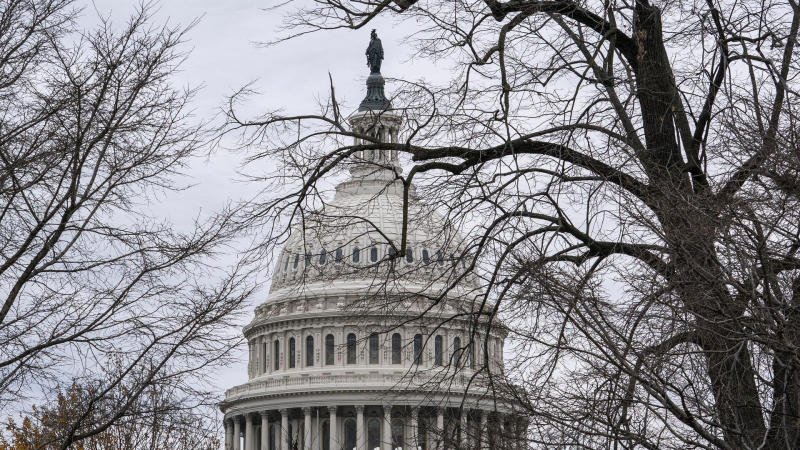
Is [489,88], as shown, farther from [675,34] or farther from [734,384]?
[734,384]

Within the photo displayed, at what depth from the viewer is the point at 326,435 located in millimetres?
116812

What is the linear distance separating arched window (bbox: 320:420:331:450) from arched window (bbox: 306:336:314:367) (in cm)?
566

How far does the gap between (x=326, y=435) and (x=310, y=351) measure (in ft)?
26.8

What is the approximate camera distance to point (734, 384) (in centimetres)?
1005

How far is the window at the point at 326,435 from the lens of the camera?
379ft

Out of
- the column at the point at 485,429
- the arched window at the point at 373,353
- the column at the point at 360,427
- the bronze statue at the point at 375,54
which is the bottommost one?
the column at the point at 485,429

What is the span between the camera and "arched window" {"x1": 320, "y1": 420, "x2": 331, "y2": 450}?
115500 mm

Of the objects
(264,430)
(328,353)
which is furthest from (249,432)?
(328,353)

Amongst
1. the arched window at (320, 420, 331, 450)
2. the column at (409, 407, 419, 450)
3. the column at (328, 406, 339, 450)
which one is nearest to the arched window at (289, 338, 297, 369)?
the arched window at (320, 420, 331, 450)

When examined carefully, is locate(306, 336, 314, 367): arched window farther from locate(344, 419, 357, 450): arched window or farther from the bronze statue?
the bronze statue

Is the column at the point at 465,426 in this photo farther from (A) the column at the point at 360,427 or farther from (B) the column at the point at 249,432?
(B) the column at the point at 249,432

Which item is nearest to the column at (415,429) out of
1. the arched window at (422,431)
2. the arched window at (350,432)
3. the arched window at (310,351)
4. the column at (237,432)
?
the arched window at (422,431)

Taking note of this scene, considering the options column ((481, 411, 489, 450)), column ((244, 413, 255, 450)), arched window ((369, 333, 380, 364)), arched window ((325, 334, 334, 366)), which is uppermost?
arched window ((325, 334, 334, 366))

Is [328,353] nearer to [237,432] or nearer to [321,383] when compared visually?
[321,383]
